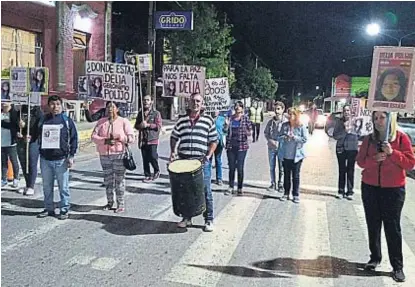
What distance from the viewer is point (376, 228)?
5.84 m

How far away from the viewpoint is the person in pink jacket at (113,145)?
26.8ft

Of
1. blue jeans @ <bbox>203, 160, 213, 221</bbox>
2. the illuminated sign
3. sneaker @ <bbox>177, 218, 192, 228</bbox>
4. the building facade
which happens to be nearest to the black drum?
blue jeans @ <bbox>203, 160, 213, 221</bbox>

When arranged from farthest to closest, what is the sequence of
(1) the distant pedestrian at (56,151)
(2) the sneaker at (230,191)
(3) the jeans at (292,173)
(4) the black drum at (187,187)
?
(2) the sneaker at (230,191), (3) the jeans at (292,173), (1) the distant pedestrian at (56,151), (4) the black drum at (187,187)

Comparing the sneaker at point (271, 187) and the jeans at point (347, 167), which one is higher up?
the jeans at point (347, 167)

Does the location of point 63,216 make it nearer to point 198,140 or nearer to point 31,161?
point 31,161

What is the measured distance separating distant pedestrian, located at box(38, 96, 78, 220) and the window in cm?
1491

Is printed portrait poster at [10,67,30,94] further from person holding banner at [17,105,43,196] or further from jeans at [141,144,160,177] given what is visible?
jeans at [141,144,160,177]

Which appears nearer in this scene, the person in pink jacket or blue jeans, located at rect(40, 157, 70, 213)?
blue jeans, located at rect(40, 157, 70, 213)

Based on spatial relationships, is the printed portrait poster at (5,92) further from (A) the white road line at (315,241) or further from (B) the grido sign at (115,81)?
(A) the white road line at (315,241)

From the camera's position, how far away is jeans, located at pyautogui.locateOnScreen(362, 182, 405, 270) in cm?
563

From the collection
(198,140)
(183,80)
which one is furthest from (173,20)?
(198,140)

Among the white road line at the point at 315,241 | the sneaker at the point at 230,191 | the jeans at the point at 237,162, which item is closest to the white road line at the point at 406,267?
the white road line at the point at 315,241

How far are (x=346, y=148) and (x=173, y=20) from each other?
17.2m

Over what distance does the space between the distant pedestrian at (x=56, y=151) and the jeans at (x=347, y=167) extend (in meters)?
5.10
